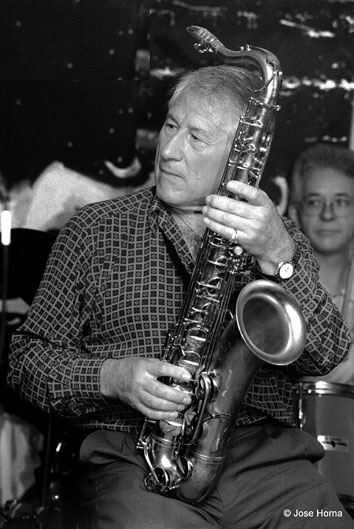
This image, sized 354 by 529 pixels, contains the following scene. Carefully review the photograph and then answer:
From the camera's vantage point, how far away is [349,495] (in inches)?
128

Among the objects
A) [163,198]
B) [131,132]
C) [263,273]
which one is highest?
[131,132]

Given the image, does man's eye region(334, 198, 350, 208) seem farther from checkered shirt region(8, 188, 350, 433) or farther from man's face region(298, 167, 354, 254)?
checkered shirt region(8, 188, 350, 433)

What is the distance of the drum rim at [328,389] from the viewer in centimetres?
330

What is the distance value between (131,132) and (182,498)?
1.62 metres

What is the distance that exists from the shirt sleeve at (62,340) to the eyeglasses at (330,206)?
1.29 metres

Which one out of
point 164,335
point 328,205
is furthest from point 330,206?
point 164,335

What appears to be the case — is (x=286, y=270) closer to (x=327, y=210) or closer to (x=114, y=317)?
(x=114, y=317)

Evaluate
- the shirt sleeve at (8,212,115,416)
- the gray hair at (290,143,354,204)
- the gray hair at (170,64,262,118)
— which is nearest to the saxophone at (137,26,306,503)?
the gray hair at (170,64,262,118)

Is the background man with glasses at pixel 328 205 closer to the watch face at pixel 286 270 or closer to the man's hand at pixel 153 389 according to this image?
the watch face at pixel 286 270

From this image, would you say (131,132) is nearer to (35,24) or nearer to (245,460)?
(35,24)

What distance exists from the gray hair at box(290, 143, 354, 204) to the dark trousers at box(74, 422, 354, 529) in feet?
4.38

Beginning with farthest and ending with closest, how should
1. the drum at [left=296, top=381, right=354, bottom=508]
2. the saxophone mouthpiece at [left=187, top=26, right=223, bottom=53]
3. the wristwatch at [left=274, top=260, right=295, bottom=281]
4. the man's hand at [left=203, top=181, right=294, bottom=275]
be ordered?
the drum at [left=296, top=381, right=354, bottom=508] → the saxophone mouthpiece at [left=187, top=26, right=223, bottom=53] → the wristwatch at [left=274, top=260, right=295, bottom=281] → the man's hand at [left=203, top=181, right=294, bottom=275]

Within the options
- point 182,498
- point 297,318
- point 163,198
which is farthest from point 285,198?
point 182,498

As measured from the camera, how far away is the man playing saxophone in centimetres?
235
